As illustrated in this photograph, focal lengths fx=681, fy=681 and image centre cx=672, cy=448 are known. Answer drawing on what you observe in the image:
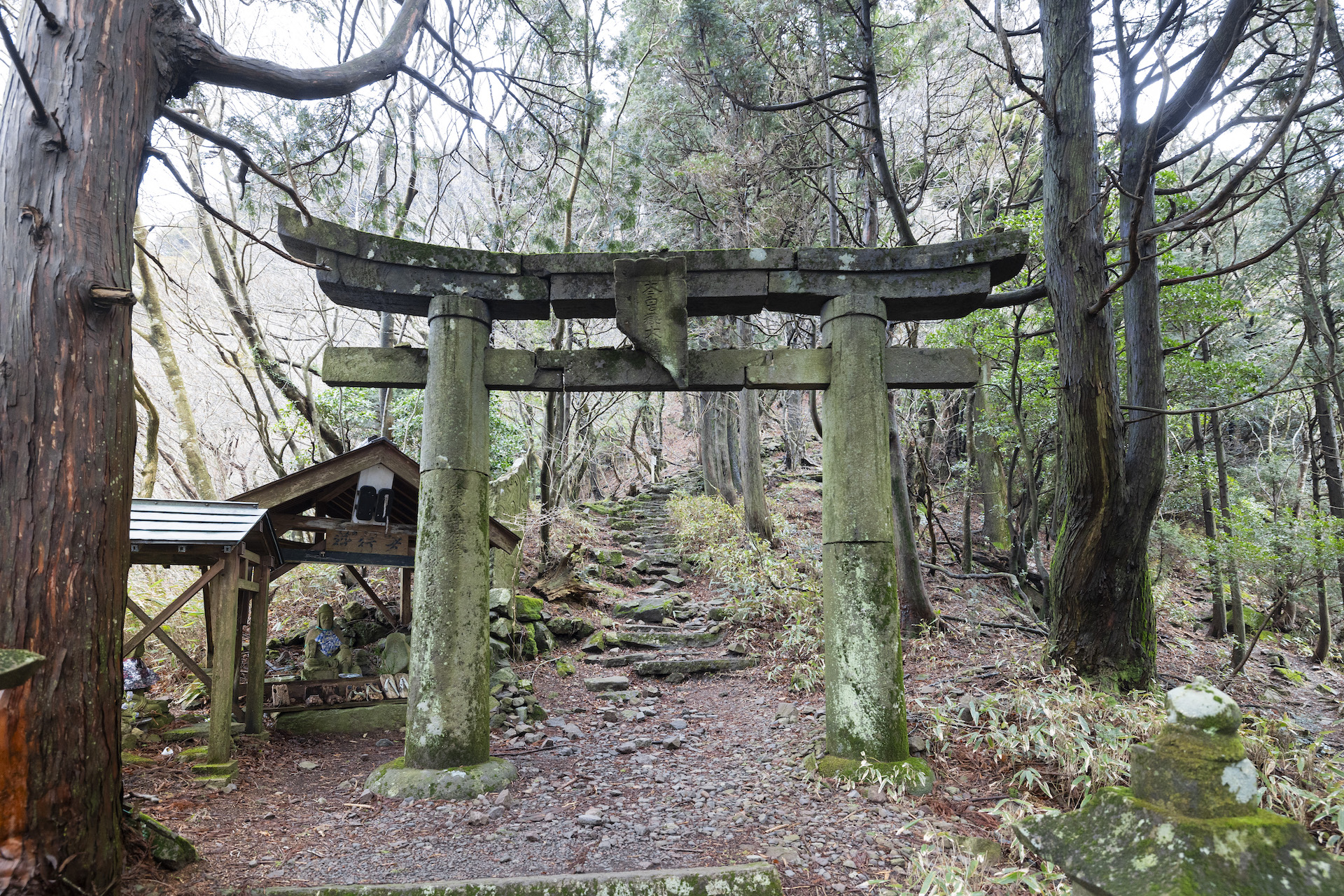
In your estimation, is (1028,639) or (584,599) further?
(584,599)

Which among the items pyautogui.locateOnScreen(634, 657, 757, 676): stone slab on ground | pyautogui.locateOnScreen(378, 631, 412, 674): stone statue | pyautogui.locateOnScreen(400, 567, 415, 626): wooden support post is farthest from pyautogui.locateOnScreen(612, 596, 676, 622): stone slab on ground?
pyautogui.locateOnScreen(378, 631, 412, 674): stone statue

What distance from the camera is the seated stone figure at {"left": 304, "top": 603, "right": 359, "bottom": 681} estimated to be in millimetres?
7637

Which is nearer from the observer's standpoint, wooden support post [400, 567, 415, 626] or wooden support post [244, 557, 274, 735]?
wooden support post [244, 557, 274, 735]

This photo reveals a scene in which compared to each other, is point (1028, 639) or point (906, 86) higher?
point (906, 86)

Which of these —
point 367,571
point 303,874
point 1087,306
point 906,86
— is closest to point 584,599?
point 367,571

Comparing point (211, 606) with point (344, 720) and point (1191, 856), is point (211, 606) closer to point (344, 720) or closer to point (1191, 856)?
point (344, 720)

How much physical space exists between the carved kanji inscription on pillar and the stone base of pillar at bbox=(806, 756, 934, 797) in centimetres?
317

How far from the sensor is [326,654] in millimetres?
7762

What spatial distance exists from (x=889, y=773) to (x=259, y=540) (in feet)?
20.3

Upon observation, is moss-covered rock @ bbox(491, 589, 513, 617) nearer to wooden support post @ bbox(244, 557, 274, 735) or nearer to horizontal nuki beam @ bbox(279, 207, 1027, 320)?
wooden support post @ bbox(244, 557, 274, 735)

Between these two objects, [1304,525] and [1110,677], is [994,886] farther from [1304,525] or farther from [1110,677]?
[1304,525]

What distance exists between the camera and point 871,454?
5305mm

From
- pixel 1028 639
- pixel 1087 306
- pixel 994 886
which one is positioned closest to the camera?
pixel 994 886

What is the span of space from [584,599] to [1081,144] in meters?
9.06
